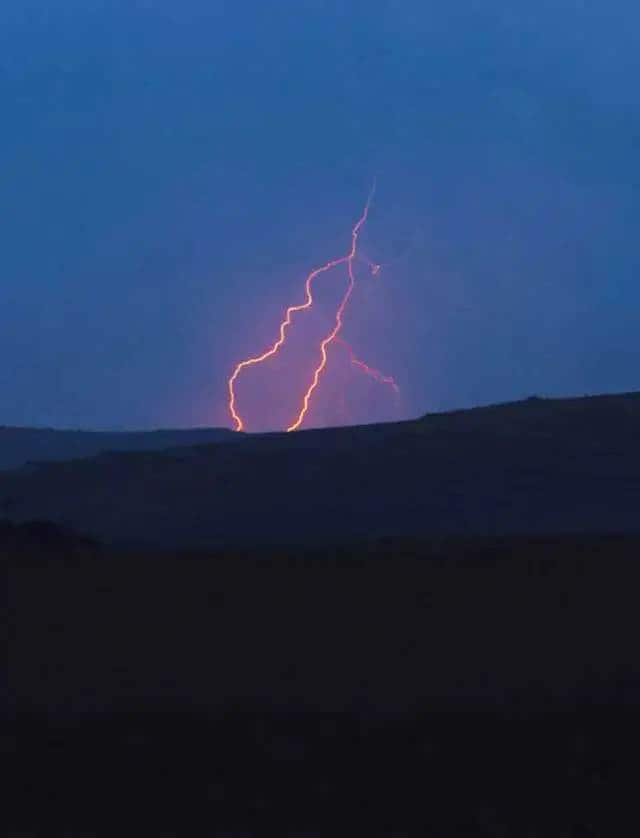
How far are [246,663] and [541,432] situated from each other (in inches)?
565

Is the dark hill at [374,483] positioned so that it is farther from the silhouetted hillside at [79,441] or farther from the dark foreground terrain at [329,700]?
the silhouetted hillside at [79,441]

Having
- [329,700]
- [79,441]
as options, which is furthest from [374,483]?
[79,441]

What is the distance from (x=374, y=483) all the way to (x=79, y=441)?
21412 mm

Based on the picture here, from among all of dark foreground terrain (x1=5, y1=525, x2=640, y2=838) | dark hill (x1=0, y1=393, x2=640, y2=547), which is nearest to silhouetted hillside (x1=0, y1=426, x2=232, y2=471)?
dark hill (x1=0, y1=393, x2=640, y2=547)

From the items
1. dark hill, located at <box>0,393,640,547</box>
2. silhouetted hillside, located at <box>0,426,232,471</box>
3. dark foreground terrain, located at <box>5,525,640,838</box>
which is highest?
silhouetted hillside, located at <box>0,426,232,471</box>

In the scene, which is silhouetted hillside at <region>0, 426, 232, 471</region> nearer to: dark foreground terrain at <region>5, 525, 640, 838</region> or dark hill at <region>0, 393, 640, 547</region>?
dark hill at <region>0, 393, 640, 547</region>

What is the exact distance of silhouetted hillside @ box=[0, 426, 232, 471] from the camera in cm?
3781

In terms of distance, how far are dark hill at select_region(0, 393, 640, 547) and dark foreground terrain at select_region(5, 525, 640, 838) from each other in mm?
5015

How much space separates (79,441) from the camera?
1609 inches

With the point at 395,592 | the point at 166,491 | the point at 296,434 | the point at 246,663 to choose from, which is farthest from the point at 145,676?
the point at 296,434

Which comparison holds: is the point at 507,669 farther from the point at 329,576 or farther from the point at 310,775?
the point at 329,576

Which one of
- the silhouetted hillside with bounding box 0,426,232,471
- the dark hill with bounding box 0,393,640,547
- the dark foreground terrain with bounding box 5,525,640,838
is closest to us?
the dark foreground terrain with bounding box 5,525,640,838

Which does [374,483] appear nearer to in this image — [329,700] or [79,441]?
[329,700]

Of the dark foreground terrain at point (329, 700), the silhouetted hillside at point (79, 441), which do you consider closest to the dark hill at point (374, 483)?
the dark foreground terrain at point (329, 700)
